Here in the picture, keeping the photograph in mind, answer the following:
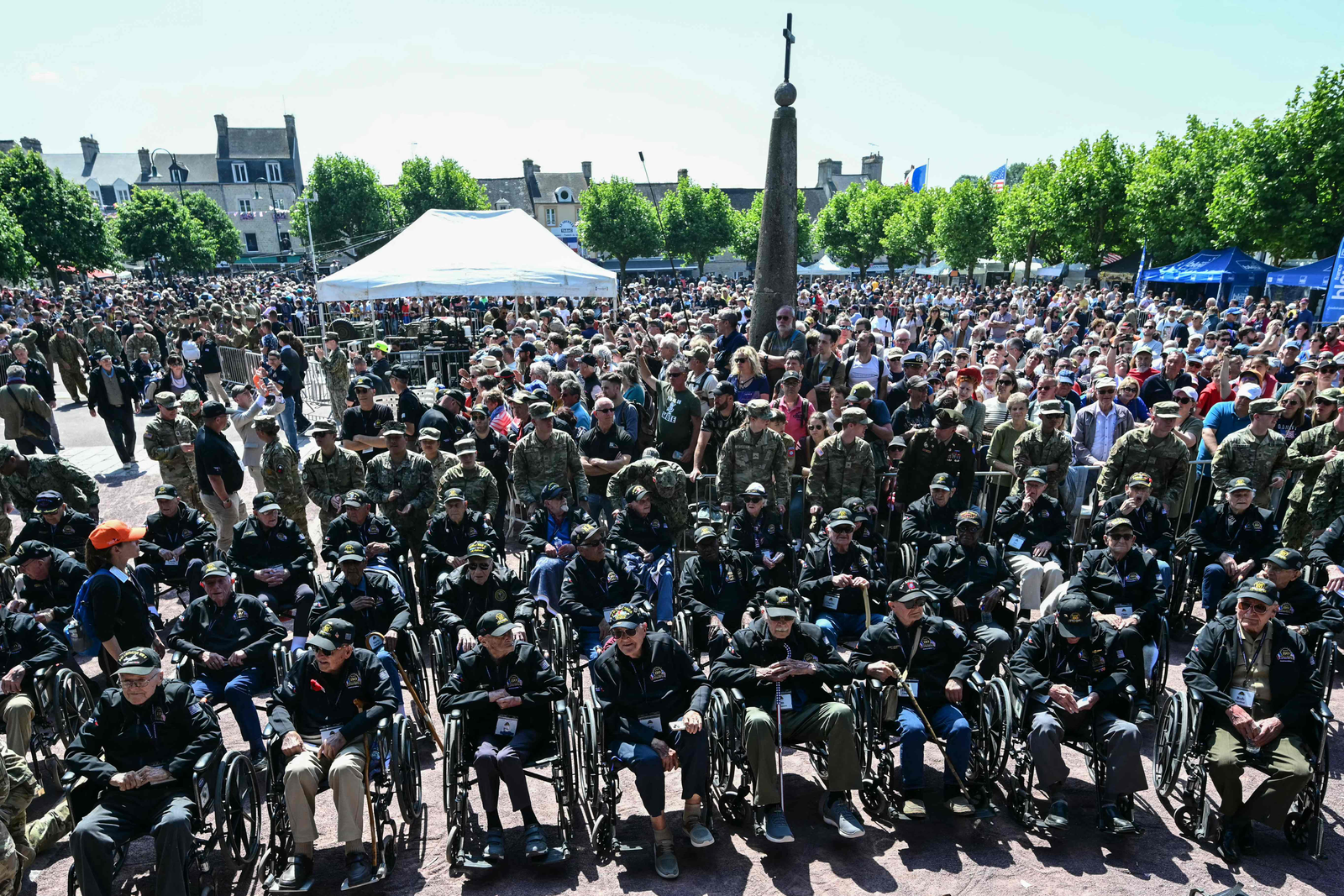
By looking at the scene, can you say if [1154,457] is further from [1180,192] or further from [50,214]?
[50,214]

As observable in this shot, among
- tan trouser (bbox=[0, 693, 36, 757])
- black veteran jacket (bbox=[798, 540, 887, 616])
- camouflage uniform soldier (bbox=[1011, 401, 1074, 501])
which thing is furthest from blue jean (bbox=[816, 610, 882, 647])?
tan trouser (bbox=[0, 693, 36, 757])

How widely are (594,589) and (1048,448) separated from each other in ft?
15.1

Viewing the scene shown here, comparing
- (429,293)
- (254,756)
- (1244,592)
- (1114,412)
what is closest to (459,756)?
(254,756)

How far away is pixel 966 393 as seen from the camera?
8.71m

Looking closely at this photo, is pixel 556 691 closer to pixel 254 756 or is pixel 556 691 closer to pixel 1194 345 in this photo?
pixel 254 756

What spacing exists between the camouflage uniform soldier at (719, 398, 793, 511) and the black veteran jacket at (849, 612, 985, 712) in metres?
2.42

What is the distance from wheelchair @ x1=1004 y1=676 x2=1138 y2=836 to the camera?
487 cm

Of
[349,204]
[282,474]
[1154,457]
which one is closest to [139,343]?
[282,474]

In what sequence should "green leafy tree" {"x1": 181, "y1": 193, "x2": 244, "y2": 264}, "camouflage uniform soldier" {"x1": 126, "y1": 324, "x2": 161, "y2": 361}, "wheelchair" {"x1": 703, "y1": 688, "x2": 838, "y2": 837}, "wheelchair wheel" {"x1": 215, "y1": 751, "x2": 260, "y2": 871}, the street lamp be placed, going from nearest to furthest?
"wheelchair wheel" {"x1": 215, "y1": 751, "x2": 260, "y2": 871} → "wheelchair" {"x1": 703, "y1": 688, "x2": 838, "y2": 837} → "camouflage uniform soldier" {"x1": 126, "y1": 324, "x2": 161, "y2": 361} → "green leafy tree" {"x1": 181, "y1": 193, "x2": 244, "y2": 264} → the street lamp

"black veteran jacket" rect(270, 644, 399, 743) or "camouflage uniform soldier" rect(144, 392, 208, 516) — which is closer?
"black veteran jacket" rect(270, 644, 399, 743)

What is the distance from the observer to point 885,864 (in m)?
4.69

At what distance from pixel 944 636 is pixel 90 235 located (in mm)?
43037

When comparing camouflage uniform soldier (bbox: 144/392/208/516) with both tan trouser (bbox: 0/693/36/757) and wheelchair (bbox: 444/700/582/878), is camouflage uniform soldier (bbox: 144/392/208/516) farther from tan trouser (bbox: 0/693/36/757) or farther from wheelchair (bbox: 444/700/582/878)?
wheelchair (bbox: 444/700/582/878)

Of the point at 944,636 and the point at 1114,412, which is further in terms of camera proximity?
the point at 1114,412
